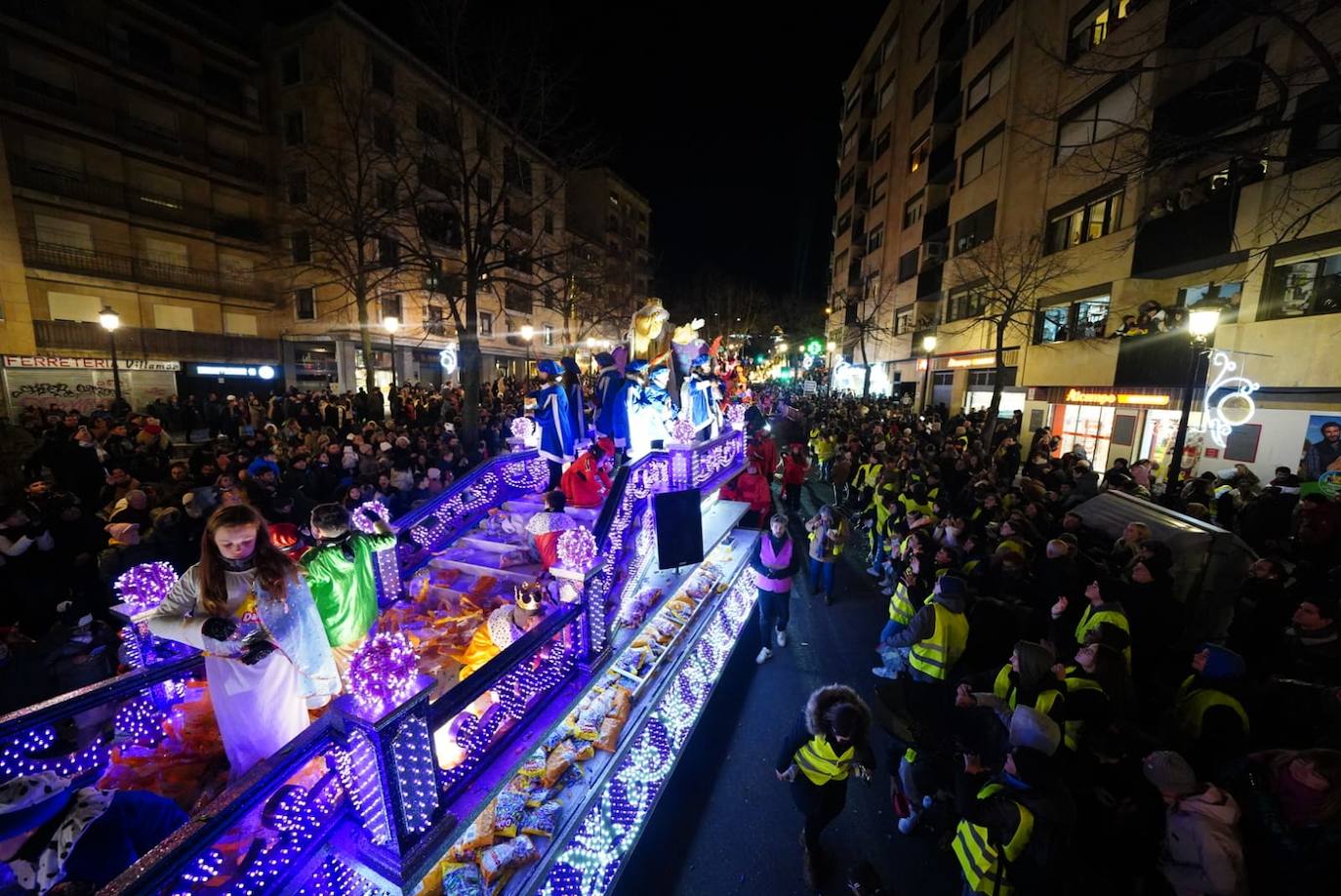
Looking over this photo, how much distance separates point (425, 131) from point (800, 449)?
42.1ft

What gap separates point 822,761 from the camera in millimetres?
3766

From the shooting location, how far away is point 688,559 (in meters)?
6.59

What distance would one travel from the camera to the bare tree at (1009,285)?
17.2 meters

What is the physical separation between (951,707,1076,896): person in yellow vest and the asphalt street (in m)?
0.92

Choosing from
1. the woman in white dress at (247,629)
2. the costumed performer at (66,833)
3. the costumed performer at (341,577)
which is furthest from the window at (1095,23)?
the costumed performer at (66,833)

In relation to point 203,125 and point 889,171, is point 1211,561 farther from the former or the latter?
point 203,125

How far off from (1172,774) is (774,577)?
4252mm

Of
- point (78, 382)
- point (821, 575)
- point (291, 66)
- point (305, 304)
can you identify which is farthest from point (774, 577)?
point (291, 66)

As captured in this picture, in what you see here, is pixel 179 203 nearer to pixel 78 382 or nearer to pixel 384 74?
pixel 78 382

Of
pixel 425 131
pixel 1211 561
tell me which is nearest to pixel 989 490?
pixel 1211 561

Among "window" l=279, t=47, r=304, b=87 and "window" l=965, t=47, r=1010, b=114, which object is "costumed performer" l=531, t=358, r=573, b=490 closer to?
"window" l=965, t=47, r=1010, b=114

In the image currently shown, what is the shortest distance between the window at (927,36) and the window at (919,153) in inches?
214

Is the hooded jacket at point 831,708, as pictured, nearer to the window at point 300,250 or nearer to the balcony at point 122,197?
the window at point 300,250

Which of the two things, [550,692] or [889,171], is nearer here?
[550,692]
